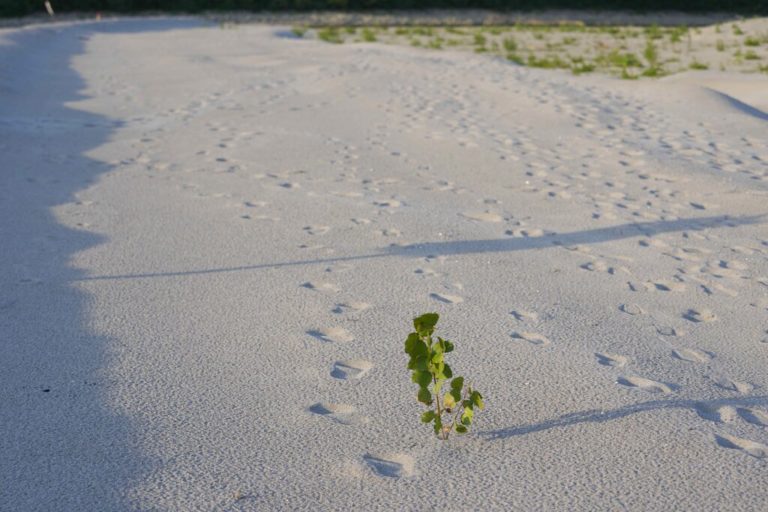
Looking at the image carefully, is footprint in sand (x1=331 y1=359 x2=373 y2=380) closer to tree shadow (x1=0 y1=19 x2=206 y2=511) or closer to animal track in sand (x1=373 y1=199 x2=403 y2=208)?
tree shadow (x1=0 y1=19 x2=206 y2=511)

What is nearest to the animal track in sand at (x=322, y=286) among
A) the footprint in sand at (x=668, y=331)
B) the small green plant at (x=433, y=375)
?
the footprint in sand at (x=668, y=331)

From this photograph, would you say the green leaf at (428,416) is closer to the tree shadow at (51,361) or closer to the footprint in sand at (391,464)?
the footprint in sand at (391,464)

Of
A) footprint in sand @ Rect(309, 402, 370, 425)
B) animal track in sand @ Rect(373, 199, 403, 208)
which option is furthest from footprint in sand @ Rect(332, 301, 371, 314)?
animal track in sand @ Rect(373, 199, 403, 208)

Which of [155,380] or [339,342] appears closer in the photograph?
[155,380]

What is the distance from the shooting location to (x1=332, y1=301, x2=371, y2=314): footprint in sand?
193 inches

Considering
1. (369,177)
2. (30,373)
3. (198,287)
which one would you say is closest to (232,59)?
(369,177)

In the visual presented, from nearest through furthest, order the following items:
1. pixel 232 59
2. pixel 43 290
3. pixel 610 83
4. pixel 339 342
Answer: pixel 339 342
pixel 43 290
pixel 610 83
pixel 232 59

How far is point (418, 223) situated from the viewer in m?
6.47

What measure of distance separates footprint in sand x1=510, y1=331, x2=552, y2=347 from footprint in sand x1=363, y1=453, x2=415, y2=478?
119 centimetres

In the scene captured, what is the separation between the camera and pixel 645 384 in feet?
13.3

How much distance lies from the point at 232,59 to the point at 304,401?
1352 cm

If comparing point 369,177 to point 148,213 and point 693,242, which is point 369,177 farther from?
point 693,242

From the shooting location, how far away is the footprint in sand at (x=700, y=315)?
478 centimetres

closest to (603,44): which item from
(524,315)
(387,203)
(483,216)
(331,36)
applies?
(331,36)
